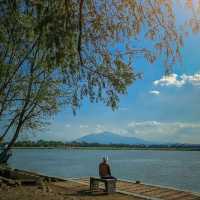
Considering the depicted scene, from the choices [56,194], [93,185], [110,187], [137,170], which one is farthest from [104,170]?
[137,170]

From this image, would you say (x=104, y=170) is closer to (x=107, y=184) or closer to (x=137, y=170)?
(x=107, y=184)

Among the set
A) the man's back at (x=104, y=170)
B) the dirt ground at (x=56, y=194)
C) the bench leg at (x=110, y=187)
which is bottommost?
the dirt ground at (x=56, y=194)

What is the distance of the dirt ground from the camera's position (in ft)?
44.3

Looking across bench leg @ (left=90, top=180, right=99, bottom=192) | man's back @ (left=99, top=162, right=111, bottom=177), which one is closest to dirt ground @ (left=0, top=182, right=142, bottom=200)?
bench leg @ (left=90, top=180, right=99, bottom=192)

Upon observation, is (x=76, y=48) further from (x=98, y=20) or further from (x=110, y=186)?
(x=110, y=186)

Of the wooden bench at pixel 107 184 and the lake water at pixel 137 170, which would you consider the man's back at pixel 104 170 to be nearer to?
the wooden bench at pixel 107 184

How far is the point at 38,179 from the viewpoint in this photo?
18.0 metres

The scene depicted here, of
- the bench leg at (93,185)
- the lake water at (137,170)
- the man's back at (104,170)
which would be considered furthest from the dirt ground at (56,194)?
the lake water at (137,170)

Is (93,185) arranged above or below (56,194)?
above

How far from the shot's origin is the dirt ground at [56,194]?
532 inches

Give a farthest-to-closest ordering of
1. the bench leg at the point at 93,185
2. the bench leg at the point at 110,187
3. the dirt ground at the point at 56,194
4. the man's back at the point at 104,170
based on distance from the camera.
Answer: the man's back at the point at 104,170
the bench leg at the point at 93,185
the bench leg at the point at 110,187
the dirt ground at the point at 56,194

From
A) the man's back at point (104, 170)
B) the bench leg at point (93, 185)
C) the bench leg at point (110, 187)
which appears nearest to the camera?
the bench leg at point (110, 187)

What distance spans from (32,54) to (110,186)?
5086 millimetres

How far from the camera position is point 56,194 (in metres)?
14.4
